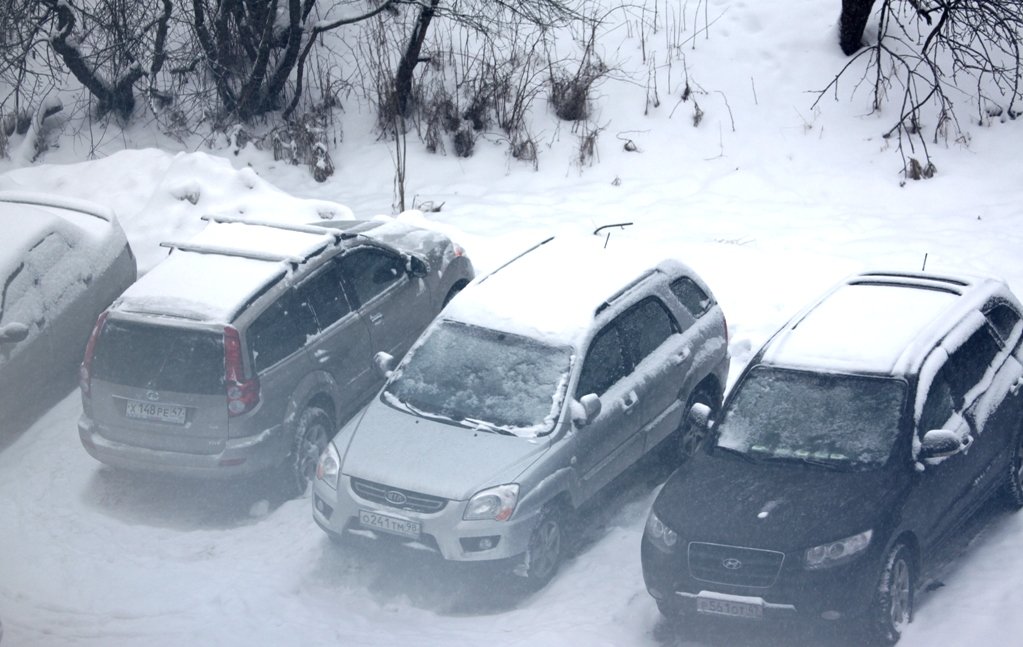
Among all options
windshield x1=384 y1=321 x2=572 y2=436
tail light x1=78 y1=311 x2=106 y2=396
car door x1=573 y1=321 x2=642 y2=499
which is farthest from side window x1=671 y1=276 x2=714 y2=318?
tail light x1=78 y1=311 x2=106 y2=396

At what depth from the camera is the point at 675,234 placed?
518 inches

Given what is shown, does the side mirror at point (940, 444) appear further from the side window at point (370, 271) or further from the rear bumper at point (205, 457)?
the side window at point (370, 271)

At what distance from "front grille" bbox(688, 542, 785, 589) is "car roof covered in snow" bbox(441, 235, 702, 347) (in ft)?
6.11

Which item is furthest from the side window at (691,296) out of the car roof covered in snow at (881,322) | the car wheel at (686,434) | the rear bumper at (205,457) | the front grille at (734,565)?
the rear bumper at (205,457)

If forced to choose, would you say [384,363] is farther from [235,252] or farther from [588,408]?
[588,408]

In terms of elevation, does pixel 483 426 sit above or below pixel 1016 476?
above

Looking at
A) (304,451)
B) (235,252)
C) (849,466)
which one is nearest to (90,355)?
(235,252)

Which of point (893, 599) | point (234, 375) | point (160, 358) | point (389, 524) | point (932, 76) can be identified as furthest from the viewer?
point (932, 76)

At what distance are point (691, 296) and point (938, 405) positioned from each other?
8.04ft

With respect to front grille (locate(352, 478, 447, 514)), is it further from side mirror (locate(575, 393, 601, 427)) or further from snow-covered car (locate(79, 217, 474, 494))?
snow-covered car (locate(79, 217, 474, 494))

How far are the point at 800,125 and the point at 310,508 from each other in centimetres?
1017

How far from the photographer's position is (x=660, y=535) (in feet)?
21.6

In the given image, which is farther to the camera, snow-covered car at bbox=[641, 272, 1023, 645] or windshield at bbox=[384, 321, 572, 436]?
windshield at bbox=[384, 321, 572, 436]

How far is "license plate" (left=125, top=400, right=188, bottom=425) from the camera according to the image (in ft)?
26.3
